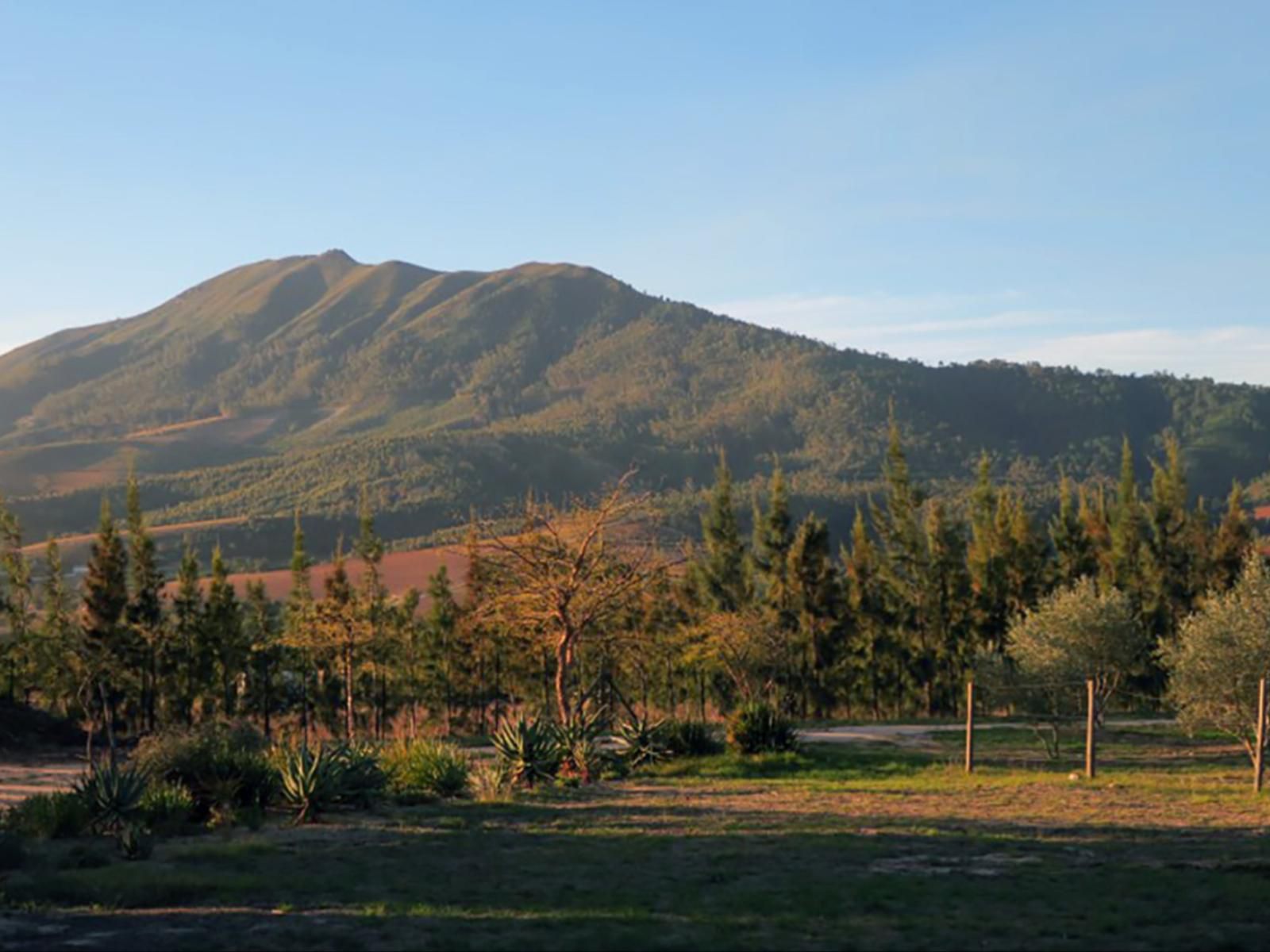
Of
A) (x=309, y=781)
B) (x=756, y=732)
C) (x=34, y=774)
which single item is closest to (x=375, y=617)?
(x=34, y=774)

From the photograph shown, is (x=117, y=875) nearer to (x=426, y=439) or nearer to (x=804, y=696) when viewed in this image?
(x=804, y=696)

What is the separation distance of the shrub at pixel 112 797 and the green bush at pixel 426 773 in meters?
4.28

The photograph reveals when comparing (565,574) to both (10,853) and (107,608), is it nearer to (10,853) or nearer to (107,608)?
(10,853)

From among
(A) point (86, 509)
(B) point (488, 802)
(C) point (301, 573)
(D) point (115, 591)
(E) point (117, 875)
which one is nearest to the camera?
(E) point (117, 875)

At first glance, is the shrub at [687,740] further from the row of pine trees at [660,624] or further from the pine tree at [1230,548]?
the pine tree at [1230,548]

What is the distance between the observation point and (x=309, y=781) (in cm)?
1797

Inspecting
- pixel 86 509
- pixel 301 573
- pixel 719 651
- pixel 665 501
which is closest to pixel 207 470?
pixel 86 509

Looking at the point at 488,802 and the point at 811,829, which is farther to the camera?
the point at 488,802

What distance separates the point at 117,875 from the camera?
12727 millimetres

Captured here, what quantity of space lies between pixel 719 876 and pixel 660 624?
33.6 meters

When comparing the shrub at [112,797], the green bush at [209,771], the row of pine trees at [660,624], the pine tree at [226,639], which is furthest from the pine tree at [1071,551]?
the shrub at [112,797]

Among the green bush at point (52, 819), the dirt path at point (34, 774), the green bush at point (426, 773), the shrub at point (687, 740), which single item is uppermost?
the green bush at point (52, 819)

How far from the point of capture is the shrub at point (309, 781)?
1788cm

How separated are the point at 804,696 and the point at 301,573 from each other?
19341mm
